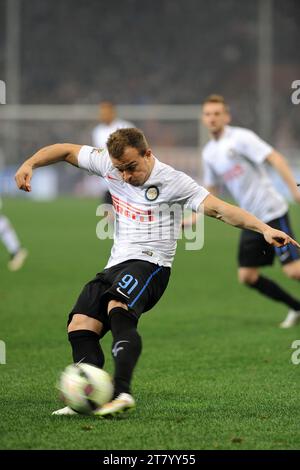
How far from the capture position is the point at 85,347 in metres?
5.91

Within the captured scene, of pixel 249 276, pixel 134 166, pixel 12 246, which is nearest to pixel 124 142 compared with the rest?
pixel 134 166

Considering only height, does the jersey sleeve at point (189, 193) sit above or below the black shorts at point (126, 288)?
above

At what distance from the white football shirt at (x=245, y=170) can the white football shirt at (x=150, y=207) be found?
3739 millimetres

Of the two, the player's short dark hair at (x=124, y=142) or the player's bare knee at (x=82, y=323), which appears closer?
the player's short dark hair at (x=124, y=142)

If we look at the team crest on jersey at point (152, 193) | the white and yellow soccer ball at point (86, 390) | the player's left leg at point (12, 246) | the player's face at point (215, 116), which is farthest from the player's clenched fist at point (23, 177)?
the player's left leg at point (12, 246)

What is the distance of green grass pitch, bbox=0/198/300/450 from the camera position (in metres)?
5.19

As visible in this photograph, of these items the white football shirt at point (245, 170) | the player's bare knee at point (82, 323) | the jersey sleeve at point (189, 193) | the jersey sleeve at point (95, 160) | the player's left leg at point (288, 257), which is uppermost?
the white football shirt at point (245, 170)

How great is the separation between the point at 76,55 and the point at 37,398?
3525cm

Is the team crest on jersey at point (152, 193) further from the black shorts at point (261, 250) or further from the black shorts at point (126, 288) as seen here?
the black shorts at point (261, 250)

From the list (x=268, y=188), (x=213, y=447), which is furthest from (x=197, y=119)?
(x=213, y=447)

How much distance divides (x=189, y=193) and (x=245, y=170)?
4.12 m

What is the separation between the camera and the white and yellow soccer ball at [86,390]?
18.1 feet

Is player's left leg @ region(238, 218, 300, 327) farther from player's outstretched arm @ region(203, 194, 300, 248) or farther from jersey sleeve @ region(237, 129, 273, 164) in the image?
player's outstretched arm @ region(203, 194, 300, 248)

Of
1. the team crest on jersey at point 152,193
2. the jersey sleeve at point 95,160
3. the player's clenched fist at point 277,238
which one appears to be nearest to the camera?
the player's clenched fist at point 277,238
